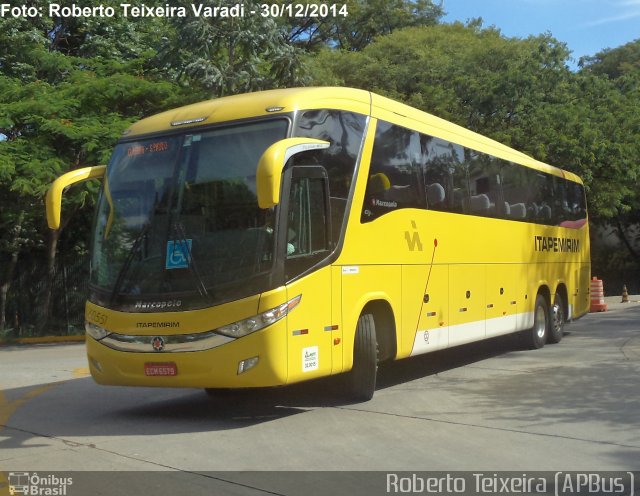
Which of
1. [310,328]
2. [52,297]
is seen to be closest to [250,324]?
[310,328]

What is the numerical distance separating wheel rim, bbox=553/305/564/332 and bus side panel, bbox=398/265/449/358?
18.3ft

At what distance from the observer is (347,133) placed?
9492 mm

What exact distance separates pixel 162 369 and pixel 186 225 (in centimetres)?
156

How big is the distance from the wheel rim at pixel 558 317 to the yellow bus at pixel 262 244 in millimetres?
6119

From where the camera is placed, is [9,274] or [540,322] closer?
[540,322]

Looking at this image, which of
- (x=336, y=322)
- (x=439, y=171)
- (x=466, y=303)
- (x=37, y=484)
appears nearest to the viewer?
(x=37, y=484)

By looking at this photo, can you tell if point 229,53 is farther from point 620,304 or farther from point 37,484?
point 620,304

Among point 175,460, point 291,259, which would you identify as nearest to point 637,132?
point 291,259

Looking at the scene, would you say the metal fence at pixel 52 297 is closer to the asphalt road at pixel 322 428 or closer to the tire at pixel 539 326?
the asphalt road at pixel 322 428

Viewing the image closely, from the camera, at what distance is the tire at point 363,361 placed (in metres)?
9.53

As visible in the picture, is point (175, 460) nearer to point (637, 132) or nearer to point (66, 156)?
point (66, 156)

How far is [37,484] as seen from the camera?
620 cm

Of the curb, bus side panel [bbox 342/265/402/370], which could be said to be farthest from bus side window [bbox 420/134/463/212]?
the curb

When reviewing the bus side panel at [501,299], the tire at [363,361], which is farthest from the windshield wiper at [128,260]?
the bus side panel at [501,299]
